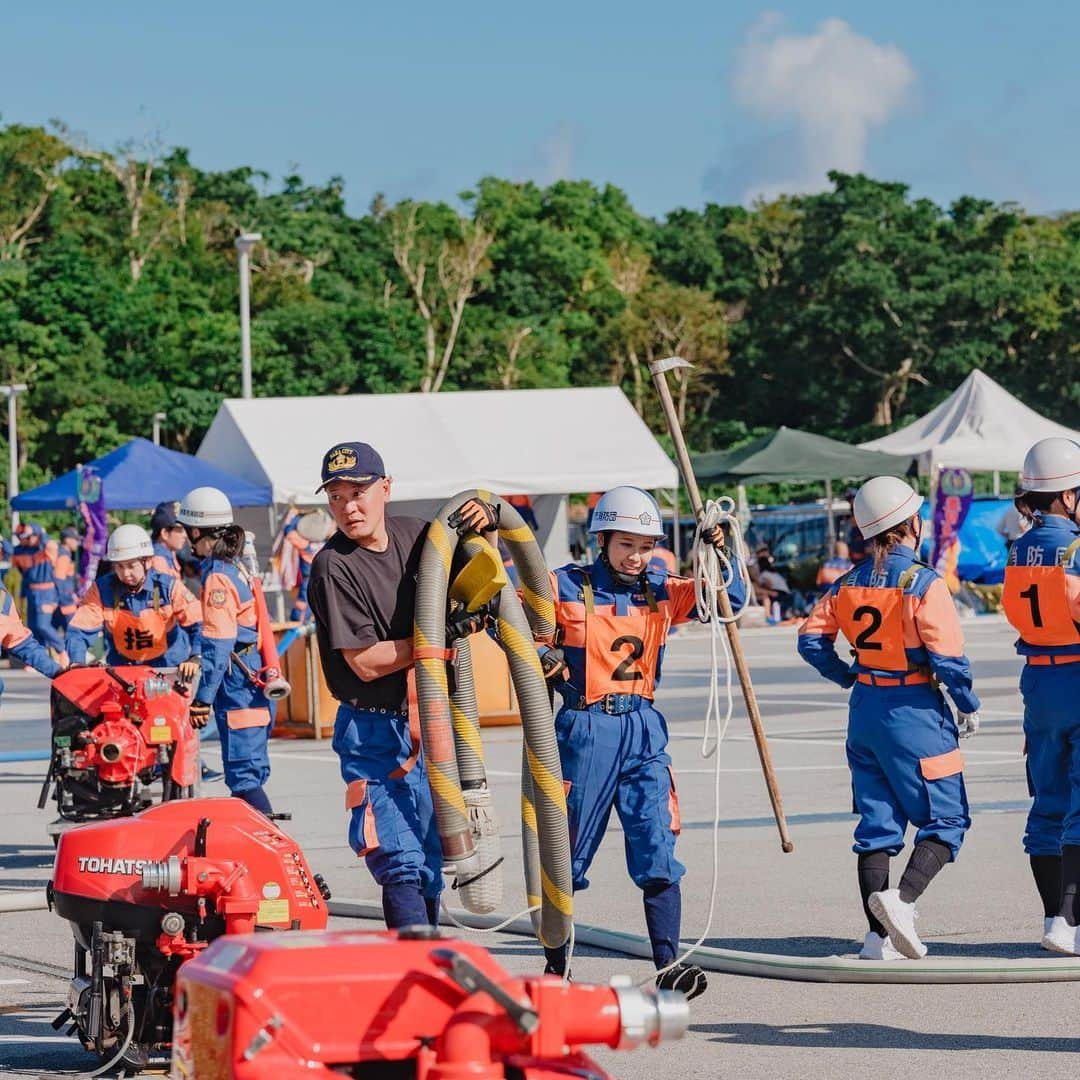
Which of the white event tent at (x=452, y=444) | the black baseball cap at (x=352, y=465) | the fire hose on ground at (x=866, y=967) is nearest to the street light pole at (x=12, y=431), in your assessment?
the white event tent at (x=452, y=444)

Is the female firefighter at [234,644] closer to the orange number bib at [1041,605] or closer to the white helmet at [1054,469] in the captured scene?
the orange number bib at [1041,605]

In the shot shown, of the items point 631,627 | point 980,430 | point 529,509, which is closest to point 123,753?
point 631,627

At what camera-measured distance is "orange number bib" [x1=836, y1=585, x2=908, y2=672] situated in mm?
8031

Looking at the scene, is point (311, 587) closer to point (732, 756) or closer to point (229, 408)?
point (732, 756)

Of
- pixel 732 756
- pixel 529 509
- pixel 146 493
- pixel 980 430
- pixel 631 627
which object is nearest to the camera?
pixel 631 627

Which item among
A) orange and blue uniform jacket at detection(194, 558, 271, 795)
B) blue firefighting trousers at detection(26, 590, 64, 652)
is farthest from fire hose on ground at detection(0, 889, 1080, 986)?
blue firefighting trousers at detection(26, 590, 64, 652)

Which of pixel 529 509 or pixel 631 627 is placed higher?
pixel 529 509

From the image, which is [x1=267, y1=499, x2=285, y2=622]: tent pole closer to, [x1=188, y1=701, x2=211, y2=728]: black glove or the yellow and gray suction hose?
[x1=188, y1=701, x2=211, y2=728]: black glove

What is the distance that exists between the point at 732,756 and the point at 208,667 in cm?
627

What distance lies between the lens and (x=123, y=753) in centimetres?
1043

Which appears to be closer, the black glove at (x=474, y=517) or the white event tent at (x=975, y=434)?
the black glove at (x=474, y=517)

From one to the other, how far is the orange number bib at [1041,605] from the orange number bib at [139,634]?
5.24m

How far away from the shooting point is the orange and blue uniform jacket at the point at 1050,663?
26.3ft

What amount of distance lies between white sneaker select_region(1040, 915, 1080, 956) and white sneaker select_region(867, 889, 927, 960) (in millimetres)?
574
